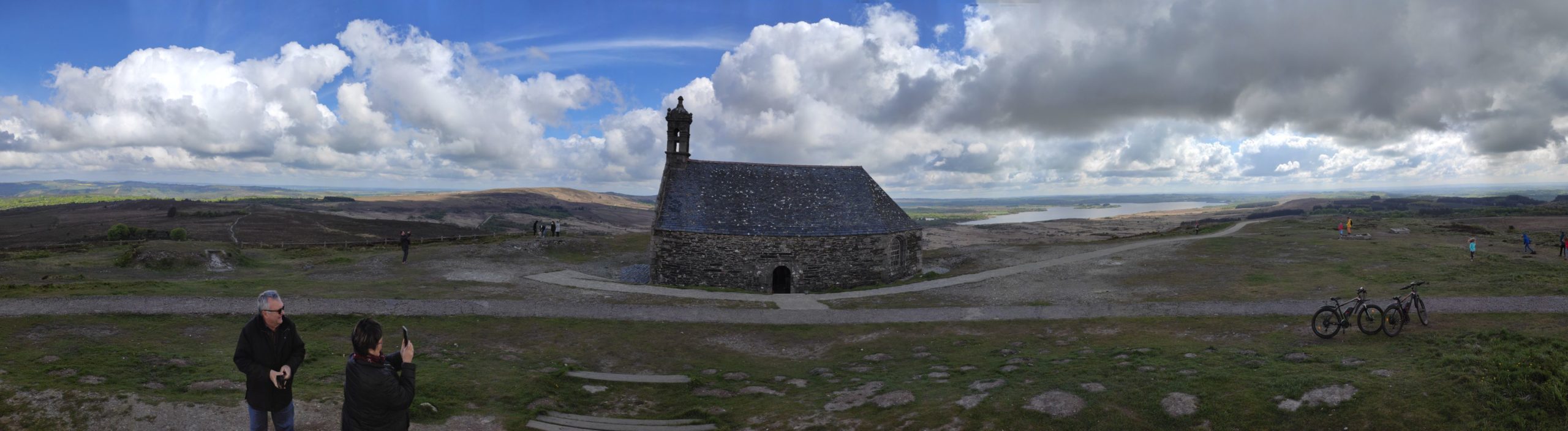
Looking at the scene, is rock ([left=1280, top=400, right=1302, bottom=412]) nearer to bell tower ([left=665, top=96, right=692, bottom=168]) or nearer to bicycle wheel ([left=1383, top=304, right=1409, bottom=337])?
bicycle wheel ([left=1383, top=304, right=1409, bottom=337])

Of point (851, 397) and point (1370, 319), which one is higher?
point (1370, 319)

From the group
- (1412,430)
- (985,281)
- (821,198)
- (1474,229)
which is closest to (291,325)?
(1412,430)

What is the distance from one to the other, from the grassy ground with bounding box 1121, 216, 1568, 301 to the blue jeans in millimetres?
22843

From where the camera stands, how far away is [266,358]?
697 cm

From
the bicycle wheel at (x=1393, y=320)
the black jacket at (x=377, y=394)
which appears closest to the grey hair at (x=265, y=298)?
the black jacket at (x=377, y=394)

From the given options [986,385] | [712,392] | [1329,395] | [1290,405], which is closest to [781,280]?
[712,392]

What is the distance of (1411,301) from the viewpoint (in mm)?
14805

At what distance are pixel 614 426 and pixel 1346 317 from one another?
1548 cm

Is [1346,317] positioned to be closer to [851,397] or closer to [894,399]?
[894,399]

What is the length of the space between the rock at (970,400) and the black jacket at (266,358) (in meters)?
9.30

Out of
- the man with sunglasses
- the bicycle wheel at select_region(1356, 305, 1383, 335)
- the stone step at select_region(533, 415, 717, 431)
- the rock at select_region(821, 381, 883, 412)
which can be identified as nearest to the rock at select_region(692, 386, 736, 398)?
the stone step at select_region(533, 415, 717, 431)

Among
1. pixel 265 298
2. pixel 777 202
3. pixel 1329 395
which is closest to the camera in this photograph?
pixel 265 298

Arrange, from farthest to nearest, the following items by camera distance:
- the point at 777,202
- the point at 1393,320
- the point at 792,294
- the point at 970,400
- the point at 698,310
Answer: the point at 777,202
the point at 792,294
the point at 698,310
the point at 1393,320
the point at 970,400

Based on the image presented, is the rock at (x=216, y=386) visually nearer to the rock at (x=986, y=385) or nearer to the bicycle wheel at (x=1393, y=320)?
the rock at (x=986, y=385)
